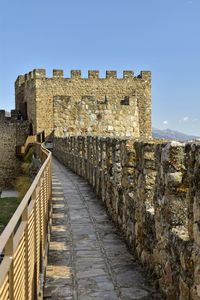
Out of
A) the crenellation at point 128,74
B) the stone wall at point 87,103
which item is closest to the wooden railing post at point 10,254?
the stone wall at point 87,103

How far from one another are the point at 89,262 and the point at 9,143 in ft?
95.9

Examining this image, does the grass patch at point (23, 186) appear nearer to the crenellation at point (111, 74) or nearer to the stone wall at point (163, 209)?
the crenellation at point (111, 74)

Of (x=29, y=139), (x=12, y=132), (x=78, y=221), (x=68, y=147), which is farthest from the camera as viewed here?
(x=12, y=132)

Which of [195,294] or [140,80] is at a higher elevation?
[140,80]

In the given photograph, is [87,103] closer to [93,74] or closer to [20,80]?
[93,74]

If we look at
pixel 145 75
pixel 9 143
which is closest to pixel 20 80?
pixel 9 143

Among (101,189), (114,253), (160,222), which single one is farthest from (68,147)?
(160,222)

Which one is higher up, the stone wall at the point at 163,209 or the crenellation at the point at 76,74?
the crenellation at the point at 76,74

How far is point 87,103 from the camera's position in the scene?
2305 centimetres

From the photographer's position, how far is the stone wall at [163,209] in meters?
3.90

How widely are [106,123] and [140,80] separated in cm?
1278

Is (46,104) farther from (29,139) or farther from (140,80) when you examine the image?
(140,80)

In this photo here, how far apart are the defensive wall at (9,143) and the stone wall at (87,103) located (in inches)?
47.4

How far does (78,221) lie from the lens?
8828mm
